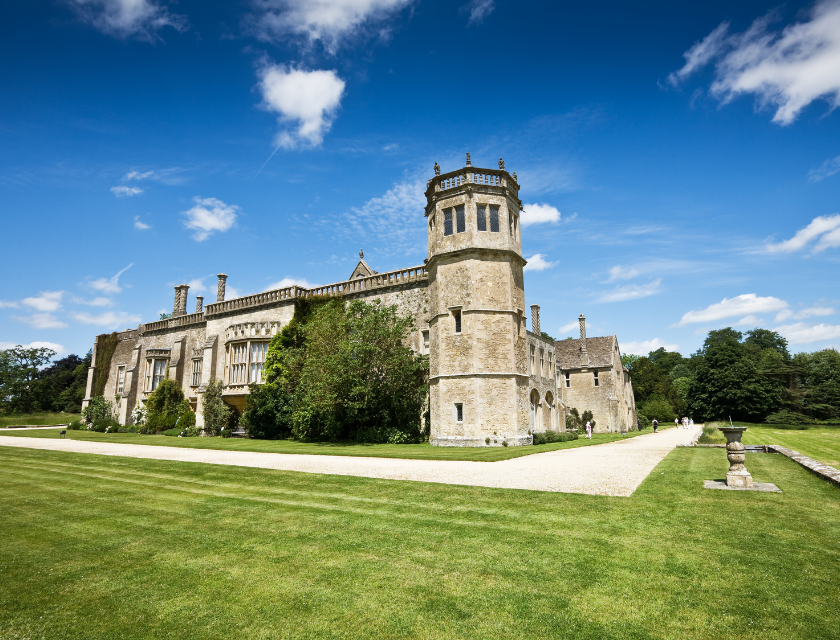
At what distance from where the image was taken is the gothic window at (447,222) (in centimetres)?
2281

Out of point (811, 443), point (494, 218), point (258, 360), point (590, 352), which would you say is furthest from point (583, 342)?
point (258, 360)

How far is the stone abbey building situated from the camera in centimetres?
2103

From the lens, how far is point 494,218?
22.5 meters

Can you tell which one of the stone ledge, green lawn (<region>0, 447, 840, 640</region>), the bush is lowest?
green lawn (<region>0, 447, 840, 640</region>)

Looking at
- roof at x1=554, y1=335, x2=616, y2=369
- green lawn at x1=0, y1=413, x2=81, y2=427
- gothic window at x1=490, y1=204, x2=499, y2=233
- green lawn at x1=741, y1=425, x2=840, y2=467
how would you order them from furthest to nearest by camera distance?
roof at x1=554, y1=335, x2=616, y2=369 → green lawn at x1=0, y1=413, x2=81, y2=427 → gothic window at x1=490, y1=204, x2=499, y2=233 → green lawn at x1=741, y1=425, x2=840, y2=467

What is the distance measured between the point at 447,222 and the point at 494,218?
7.63 feet

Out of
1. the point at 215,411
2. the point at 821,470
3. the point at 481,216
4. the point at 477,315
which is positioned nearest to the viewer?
the point at 821,470

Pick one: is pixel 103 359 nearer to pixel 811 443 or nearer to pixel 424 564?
pixel 424 564

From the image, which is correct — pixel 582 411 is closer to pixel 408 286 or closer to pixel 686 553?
pixel 408 286

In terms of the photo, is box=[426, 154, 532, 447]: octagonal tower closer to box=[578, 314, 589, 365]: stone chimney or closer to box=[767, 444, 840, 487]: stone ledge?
box=[767, 444, 840, 487]: stone ledge

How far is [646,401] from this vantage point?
61719 millimetres

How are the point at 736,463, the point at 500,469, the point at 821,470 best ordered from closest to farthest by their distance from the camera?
the point at 736,463 < the point at 821,470 < the point at 500,469

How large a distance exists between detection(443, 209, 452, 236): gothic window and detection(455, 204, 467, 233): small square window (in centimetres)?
43

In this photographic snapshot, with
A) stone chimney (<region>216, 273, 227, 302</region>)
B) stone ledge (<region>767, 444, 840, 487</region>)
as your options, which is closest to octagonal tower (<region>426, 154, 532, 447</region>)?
stone ledge (<region>767, 444, 840, 487</region>)
